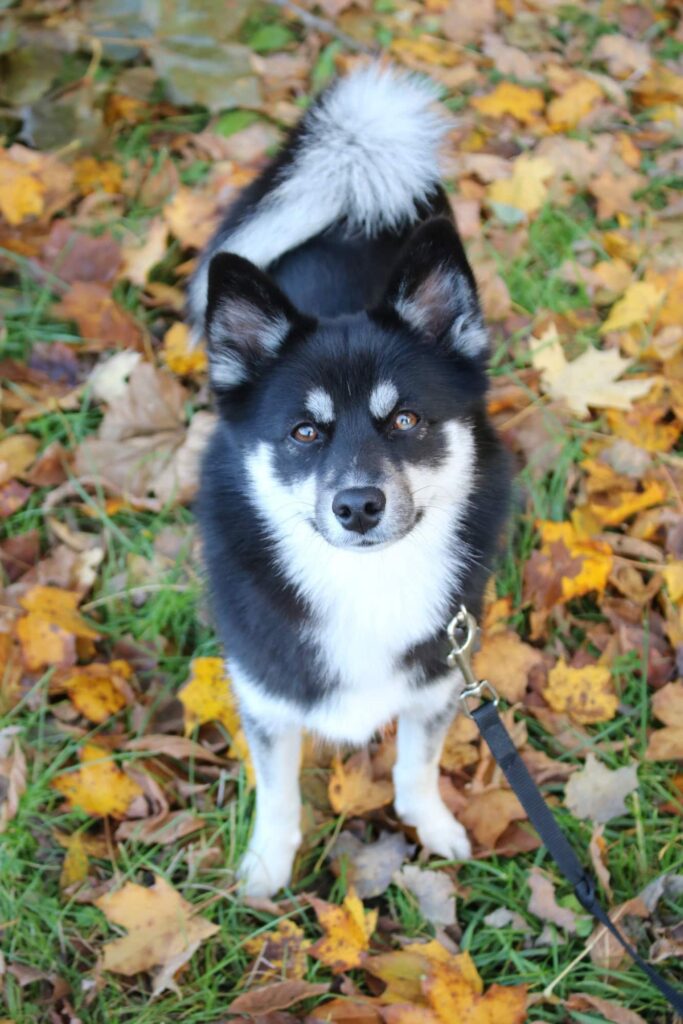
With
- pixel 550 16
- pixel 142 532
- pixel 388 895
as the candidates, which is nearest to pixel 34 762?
pixel 142 532

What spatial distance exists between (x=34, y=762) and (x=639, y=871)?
1.83 metres

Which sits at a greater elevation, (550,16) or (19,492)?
(550,16)

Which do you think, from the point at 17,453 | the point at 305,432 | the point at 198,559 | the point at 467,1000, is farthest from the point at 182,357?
the point at 467,1000

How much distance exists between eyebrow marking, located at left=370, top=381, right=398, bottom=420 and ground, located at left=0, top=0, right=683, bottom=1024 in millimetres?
1068

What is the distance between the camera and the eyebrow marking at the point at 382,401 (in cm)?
203

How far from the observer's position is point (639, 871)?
7.91ft

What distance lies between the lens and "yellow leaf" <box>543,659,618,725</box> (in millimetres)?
2691

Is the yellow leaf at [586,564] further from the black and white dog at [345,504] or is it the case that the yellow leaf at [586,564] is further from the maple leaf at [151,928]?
the maple leaf at [151,928]

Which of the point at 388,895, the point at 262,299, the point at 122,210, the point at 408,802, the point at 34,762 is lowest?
the point at 34,762

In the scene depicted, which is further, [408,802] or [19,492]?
[19,492]

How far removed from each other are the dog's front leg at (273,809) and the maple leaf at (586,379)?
175cm

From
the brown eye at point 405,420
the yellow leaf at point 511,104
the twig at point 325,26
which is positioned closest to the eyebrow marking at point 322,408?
the brown eye at point 405,420

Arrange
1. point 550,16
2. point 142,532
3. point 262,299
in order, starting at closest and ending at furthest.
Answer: point 262,299 → point 142,532 → point 550,16

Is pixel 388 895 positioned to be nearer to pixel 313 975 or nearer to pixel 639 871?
pixel 313 975
